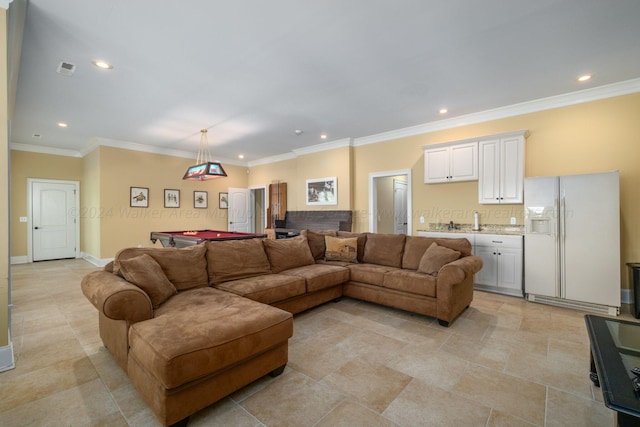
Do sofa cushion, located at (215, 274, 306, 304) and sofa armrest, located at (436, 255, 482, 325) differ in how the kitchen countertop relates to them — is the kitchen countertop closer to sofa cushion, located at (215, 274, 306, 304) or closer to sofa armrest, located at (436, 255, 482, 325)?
sofa armrest, located at (436, 255, 482, 325)

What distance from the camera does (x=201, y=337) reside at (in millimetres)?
1658

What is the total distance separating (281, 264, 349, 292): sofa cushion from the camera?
132 inches

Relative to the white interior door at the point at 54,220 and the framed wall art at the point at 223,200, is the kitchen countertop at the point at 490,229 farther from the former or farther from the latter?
the white interior door at the point at 54,220

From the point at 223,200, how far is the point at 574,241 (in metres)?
8.01

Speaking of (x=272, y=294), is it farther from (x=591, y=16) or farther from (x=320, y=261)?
(x=591, y=16)

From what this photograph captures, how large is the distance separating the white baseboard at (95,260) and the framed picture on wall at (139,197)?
1.36m

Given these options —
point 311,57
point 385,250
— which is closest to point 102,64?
point 311,57

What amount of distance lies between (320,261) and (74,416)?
3054 millimetres

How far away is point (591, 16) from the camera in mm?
2424

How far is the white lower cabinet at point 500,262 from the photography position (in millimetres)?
4043

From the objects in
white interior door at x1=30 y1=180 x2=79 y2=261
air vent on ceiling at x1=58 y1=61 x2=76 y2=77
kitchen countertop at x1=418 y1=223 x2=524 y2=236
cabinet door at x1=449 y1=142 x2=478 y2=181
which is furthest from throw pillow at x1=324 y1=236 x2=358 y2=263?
white interior door at x1=30 y1=180 x2=79 y2=261

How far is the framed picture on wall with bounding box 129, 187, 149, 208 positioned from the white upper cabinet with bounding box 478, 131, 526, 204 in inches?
290

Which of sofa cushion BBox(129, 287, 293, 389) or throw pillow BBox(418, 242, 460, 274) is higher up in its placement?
throw pillow BBox(418, 242, 460, 274)

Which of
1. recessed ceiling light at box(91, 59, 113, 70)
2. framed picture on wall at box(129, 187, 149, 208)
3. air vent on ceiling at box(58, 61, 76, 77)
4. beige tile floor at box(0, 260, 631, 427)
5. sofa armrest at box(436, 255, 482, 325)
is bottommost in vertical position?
beige tile floor at box(0, 260, 631, 427)
